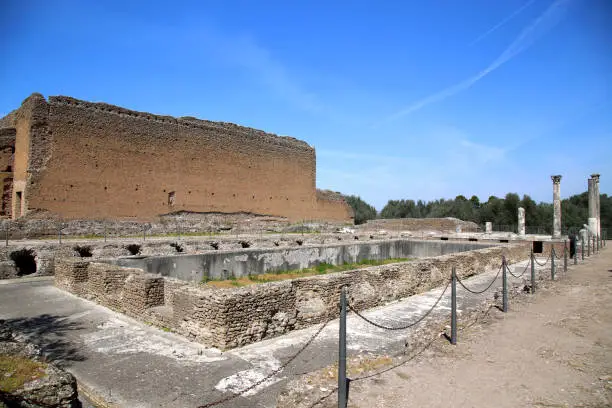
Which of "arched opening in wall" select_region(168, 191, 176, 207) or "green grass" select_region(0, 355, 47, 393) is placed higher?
"arched opening in wall" select_region(168, 191, 176, 207)

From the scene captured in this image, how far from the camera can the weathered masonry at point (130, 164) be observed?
61.0ft

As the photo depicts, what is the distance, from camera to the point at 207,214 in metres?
26.3

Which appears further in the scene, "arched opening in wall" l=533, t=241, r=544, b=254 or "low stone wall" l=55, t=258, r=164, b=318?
"arched opening in wall" l=533, t=241, r=544, b=254

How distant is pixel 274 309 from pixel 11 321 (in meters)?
4.73

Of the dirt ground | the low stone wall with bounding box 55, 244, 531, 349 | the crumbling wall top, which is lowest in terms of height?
the dirt ground

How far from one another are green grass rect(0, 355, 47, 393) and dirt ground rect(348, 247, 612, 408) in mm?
2653

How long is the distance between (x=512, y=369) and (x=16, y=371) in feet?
15.8

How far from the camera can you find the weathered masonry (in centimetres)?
1859

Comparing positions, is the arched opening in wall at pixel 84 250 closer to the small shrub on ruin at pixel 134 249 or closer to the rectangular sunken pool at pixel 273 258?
the small shrub on ruin at pixel 134 249

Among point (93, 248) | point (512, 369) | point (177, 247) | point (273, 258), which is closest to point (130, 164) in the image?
point (177, 247)

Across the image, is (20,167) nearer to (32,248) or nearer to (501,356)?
(32,248)

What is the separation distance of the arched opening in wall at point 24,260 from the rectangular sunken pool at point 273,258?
3816 mm

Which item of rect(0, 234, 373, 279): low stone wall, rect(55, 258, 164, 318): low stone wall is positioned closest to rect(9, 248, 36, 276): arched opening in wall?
rect(0, 234, 373, 279): low stone wall

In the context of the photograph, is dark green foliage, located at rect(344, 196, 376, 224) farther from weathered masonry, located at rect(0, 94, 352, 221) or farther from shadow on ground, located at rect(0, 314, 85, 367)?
shadow on ground, located at rect(0, 314, 85, 367)
